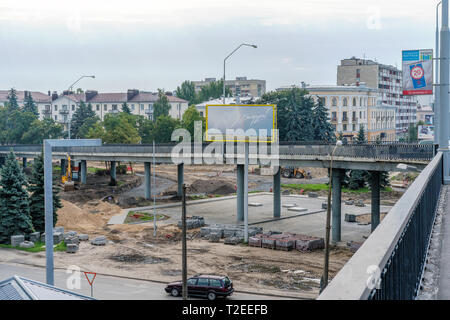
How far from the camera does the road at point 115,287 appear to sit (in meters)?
24.5

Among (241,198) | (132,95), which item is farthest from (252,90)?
(241,198)

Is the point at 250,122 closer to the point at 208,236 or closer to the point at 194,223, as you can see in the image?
the point at 208,236

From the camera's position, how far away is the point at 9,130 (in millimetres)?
112312

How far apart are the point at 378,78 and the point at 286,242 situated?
107223 mm

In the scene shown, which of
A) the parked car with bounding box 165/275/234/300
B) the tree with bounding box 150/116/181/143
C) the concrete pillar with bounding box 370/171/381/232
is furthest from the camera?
the tree with bounding box 150/116/181/143

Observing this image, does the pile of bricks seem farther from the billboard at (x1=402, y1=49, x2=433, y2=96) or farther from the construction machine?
the construction machine

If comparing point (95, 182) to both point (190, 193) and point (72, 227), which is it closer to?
point (190, 193)

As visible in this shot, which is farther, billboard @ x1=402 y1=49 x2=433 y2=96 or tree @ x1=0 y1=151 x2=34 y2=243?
tree @ x1=0 y1=151 x2=34 y2=243

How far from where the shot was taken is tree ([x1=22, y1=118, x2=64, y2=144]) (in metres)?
103

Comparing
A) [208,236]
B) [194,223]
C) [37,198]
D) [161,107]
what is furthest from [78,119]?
[208,236]

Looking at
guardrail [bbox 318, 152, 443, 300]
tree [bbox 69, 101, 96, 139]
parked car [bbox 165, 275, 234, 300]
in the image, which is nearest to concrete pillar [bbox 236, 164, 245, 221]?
parked car [bbox 165, 275, 234, 300]

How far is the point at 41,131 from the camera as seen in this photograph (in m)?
103

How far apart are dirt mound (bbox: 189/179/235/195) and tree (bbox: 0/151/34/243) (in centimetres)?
3249

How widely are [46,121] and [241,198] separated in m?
69.4
